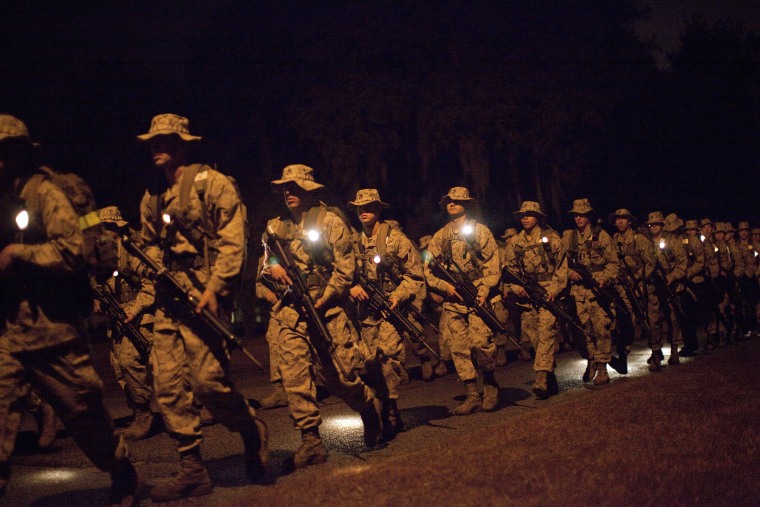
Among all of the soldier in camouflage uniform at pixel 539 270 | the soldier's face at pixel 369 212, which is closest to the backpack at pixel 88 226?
the soldier's face at pixel 369 212

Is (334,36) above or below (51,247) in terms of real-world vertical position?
above

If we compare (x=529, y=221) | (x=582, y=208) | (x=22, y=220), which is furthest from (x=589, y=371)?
(x=22, y=220)

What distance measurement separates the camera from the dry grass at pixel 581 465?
5.01 metres

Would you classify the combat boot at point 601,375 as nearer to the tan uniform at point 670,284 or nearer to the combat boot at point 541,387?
the combat boot at point 541,387

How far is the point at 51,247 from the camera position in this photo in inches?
197

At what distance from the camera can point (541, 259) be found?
427 inches

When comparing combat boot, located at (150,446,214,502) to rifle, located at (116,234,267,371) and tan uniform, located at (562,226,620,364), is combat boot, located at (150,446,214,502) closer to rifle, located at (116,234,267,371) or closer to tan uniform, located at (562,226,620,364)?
rifle, located at (116,234,267,371)

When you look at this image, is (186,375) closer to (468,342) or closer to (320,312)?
(320,312)

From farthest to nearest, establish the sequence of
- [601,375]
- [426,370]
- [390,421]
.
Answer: [426,370]
[601,375]
[390,421]

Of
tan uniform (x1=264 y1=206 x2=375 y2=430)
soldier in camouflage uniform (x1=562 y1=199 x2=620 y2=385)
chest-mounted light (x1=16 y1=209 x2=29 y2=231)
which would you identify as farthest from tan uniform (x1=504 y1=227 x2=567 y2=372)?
chest-mounted light (x1=16 y1=209 x2=29 y2=231)

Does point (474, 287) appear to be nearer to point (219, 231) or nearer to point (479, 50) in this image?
point (219, 231)

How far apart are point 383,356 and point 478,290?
1.27m

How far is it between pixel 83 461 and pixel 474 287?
438cm

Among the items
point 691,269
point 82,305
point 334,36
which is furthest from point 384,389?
point 334,36
